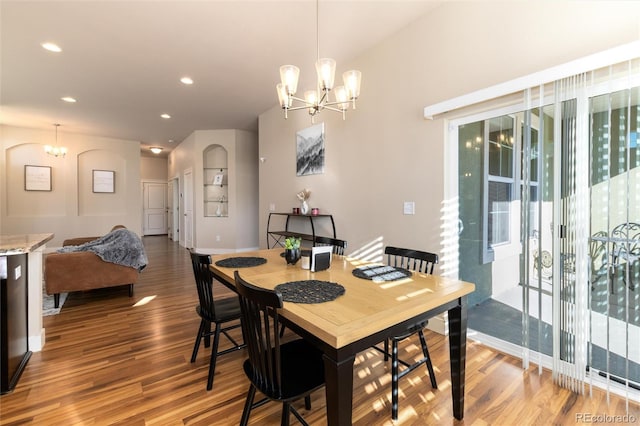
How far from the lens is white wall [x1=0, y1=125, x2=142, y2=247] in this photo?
21.4 ft

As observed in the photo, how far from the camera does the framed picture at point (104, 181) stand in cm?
743

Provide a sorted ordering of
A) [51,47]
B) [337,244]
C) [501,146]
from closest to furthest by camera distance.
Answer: [501,146] → [337,244] → [51,47]

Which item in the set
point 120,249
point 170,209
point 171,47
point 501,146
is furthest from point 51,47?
point 170,209

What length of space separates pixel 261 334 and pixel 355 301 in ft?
1.44

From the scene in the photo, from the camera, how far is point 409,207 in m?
2.94

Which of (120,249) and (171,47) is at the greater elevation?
(171,47)

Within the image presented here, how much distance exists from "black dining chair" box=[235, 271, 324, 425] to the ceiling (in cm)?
256

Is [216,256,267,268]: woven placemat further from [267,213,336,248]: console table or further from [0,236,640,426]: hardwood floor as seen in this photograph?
[267,213,336,248]: console table

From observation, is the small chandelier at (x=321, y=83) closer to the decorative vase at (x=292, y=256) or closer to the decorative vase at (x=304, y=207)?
the decorative vase at (x=292, y=256)

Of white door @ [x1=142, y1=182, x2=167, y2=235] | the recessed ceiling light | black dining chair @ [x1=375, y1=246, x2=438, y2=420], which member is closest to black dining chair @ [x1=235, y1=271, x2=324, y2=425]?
black dining chair @ [x1=375, y1=246, x2=438, y2=420]

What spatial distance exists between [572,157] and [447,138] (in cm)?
96

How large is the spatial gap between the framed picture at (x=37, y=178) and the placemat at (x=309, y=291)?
322 inches

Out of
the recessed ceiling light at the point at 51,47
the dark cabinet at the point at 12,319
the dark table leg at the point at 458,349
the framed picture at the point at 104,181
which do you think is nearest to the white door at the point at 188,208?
the framed picture at the point at 104,181

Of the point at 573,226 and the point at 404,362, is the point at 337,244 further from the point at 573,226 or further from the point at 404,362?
the point at 573,226
